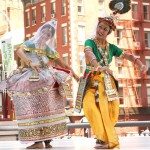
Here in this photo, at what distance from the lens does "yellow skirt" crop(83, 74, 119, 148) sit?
24.7 ft

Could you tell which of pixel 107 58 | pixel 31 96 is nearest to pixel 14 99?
pixel 31 96

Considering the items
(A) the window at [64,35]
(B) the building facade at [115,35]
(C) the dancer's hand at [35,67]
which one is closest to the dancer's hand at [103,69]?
(C) the dancer's hand at [35,67]

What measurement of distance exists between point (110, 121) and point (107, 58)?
849 mm

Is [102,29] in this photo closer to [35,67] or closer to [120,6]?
[120,6]

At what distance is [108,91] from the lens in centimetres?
762

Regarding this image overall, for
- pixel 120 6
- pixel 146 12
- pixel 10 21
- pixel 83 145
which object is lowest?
pixel 83 145

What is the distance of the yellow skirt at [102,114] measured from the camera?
297 inches

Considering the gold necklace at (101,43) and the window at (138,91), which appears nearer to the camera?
the gold necklace at (101,43)

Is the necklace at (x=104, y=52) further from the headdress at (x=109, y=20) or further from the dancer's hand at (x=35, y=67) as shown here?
the dancer's hand at (x=35, y=67)

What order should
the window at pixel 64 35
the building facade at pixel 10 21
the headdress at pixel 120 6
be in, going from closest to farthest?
the headdress at pixel 120 6
the building facade at pixel 10 21
the window at pixel 64 35

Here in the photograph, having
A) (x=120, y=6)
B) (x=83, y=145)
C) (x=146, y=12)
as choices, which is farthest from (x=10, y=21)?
(x=120, y=6)

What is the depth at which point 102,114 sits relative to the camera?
7.60 meters

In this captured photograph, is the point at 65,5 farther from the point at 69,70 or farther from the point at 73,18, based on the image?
the point at 69,70

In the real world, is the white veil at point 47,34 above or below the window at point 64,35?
below
